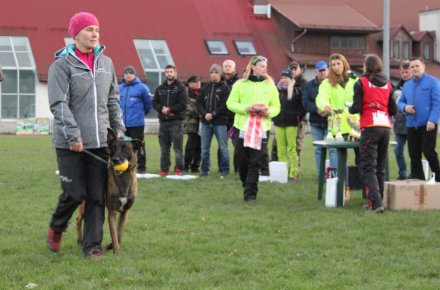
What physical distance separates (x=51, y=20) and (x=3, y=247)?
4043 centimetres

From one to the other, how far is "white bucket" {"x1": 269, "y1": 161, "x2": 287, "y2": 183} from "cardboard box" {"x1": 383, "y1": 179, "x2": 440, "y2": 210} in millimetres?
3851

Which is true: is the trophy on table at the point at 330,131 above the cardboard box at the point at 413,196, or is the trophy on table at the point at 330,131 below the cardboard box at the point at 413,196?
above

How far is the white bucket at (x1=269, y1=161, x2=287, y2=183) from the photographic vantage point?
14.4 meters

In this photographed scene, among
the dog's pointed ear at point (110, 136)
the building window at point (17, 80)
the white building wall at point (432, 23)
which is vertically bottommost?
the dog's pointed ear at point (110, 136)

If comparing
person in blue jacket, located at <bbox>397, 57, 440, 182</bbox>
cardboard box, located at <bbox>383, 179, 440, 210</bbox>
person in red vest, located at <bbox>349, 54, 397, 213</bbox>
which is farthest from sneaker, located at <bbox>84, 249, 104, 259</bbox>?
person in blue jacket, located at <bbox>397, 57, 440, 182</bbox>

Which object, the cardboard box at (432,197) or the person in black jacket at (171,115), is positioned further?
the person in black jacket at (171,115)

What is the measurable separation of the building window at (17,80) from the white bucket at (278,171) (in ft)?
107

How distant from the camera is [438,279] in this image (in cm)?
673

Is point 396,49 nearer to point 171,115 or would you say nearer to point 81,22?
point 171,115

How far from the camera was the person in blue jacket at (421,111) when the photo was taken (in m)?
11.8

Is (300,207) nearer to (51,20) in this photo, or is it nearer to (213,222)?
(213,222)

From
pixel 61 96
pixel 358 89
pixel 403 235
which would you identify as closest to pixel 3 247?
pixel 61 96

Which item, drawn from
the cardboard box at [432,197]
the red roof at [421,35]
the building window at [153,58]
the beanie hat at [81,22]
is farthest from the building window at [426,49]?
the beanie hat at [81,22]

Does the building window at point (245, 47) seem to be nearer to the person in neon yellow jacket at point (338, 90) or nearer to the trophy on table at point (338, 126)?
the person in neon yellow jacket at point (338, 90)
